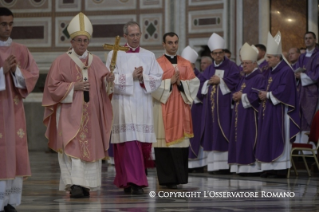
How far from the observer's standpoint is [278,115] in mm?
11211

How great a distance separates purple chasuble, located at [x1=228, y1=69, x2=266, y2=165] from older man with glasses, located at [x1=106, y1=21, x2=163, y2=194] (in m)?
3.45

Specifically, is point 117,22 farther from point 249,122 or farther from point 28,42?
point 249,122

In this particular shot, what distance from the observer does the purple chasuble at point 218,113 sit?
12.0 meters

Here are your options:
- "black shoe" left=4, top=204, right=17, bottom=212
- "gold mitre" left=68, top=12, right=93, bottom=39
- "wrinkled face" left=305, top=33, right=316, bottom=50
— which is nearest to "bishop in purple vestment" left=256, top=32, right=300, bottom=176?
"wrinkled face" left=305, top=33, right=316, bottom=50

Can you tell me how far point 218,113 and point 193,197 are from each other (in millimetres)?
4729

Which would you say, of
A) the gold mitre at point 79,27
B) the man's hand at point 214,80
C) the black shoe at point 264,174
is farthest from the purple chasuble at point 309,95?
the gold mitre at point 79,27

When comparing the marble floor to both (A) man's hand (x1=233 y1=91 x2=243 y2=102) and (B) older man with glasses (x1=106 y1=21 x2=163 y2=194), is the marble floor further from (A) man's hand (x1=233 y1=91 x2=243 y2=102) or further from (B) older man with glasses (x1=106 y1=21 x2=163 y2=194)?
(A) man's hand (x1=233 y1=91 x2=243 y2=102)

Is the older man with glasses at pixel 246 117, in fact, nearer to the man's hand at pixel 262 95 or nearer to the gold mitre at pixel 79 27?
the man's hand at pixel 262 95

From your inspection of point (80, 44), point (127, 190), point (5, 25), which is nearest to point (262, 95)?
point (127, 190)

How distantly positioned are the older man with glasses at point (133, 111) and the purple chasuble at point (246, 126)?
11.3 ft

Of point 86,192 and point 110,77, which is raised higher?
point 110,77

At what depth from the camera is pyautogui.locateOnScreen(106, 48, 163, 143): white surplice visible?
318 inches

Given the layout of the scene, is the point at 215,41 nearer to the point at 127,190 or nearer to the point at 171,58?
the point at 171,58

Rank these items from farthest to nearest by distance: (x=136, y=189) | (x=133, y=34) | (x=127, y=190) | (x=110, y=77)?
(x=133, y=34), (x=127, y=190), (x=136, y=189), (x=110, y=77)
